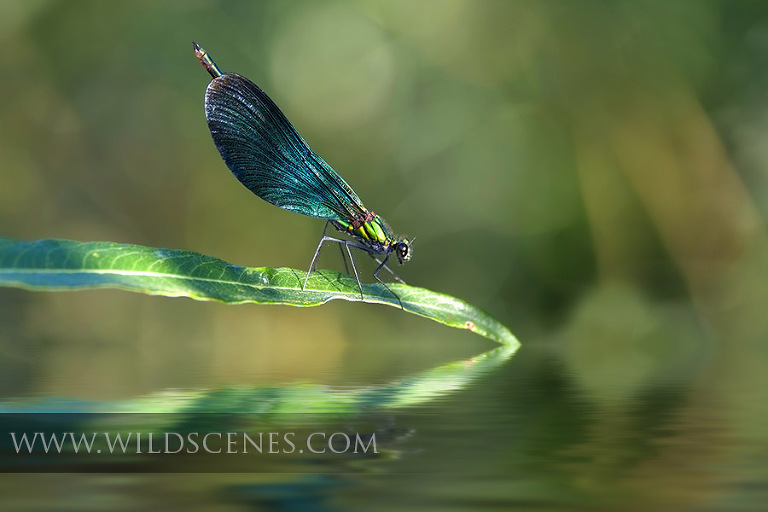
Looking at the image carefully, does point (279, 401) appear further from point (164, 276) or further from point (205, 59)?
point (205, 59)

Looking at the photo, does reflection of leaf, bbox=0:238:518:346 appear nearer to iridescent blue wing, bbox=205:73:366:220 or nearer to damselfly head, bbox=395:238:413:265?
iridescent blue wing, bbox=205:73:366:220

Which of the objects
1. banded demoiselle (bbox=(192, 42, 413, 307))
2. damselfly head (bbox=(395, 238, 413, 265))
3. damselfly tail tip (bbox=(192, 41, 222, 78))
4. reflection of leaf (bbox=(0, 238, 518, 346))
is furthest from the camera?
damselfly head (bbox=(395, 238, 413, 265))

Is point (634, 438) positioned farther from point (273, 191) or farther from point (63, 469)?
point (273, 191)

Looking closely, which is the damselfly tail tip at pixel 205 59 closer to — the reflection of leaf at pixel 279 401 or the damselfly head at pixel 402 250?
the damselfly head at pixel 402 250

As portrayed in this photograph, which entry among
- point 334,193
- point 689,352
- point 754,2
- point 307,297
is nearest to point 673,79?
point 754,2

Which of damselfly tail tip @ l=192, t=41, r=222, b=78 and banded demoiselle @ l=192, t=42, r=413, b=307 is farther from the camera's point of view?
banded demoiselle @ l=192, t=42, r=413, b=307

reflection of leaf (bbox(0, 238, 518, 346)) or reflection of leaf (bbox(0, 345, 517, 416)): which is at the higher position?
reflection of leaf (bbox(0, 238, 518, 346))

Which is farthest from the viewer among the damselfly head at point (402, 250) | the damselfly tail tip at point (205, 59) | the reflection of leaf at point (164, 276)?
the damselfly head at point (402, 250)

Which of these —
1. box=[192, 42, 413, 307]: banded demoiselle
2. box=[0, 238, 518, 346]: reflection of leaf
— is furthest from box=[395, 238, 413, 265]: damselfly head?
box=[0, 238, 518, 346]: reflection of leaf

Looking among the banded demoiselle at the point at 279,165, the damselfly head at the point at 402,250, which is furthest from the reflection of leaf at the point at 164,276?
the damselfly head at the point at 402,250
